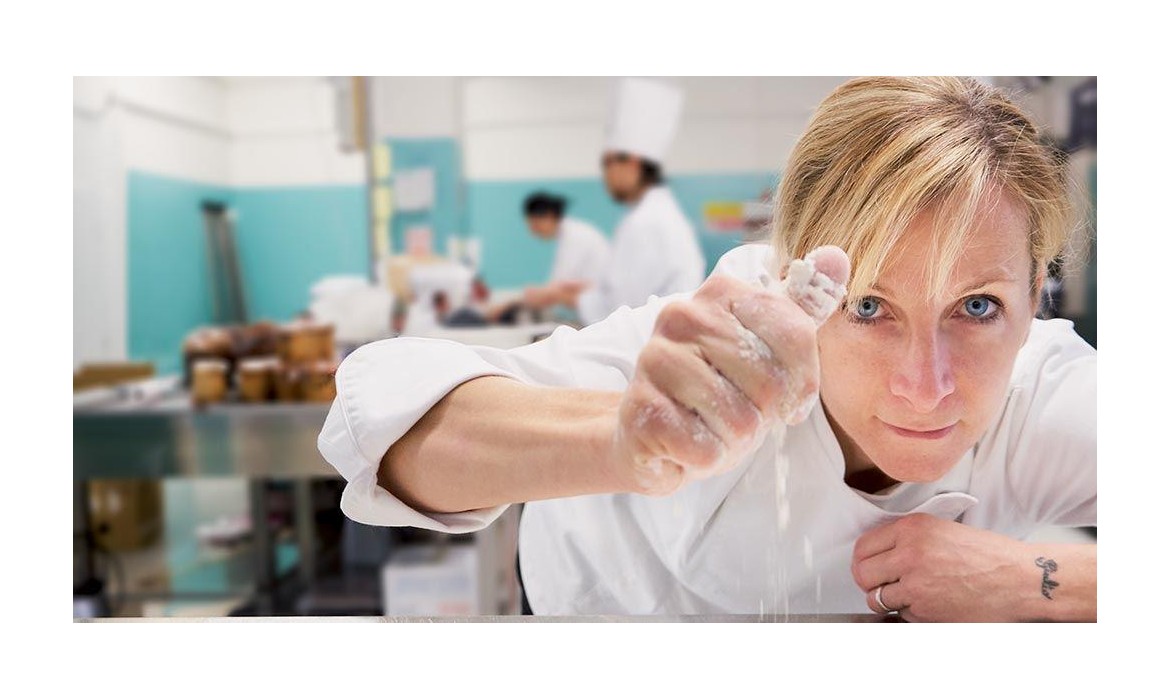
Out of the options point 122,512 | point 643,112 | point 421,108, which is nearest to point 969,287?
point 643,112

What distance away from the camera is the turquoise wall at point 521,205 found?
7.45 feet

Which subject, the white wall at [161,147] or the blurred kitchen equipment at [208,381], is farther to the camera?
the blurred kitchen equipment at [208,381]

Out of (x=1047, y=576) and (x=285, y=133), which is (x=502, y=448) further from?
(x=285, y=133)

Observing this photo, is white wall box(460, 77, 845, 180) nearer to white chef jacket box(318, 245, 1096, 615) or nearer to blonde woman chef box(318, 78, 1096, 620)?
blonde woman chef box(318, 78, 1096, 620)

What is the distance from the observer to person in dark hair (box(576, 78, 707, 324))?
1.59 m

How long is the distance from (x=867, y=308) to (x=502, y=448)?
42cm

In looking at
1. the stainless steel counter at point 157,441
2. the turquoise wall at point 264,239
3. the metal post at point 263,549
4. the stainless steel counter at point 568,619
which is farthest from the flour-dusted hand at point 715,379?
the metal post at point 263,549

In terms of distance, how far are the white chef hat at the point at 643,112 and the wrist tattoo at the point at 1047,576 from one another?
117 centimetres

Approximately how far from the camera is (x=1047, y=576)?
1048 mm

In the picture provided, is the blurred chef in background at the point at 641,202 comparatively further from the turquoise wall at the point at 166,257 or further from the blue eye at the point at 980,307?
the turquoise wall at the point at 166,257

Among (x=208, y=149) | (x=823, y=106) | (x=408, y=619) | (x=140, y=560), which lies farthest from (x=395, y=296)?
(x=823, y=106)

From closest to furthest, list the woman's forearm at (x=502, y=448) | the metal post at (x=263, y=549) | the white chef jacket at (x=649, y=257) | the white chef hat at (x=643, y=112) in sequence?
the woman's forearm at (x=502, y=448)
the white chef jacket at (x=649, y=257)
the white chef hat at (x=643, y=112)
the metal post at (x=263, y=549)

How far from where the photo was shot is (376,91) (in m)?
2.77
